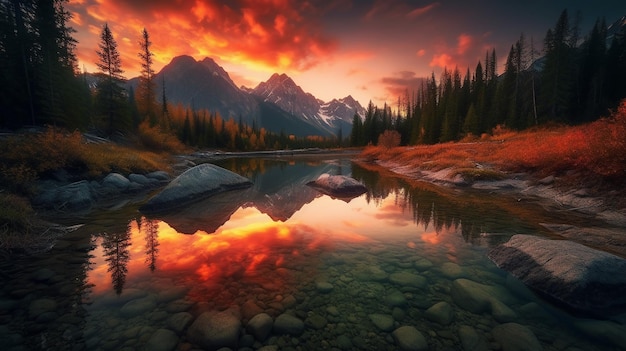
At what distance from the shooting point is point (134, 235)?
7.28 meters

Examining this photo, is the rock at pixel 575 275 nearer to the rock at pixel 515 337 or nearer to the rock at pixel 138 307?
the rock at pixel 515 337

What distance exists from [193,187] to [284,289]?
9.42 metres

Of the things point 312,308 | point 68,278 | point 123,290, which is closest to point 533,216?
point 312,308

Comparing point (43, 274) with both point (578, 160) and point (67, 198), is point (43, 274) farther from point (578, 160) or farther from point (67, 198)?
point (578, 160)

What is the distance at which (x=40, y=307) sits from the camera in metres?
3.83

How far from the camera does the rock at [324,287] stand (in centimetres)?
457

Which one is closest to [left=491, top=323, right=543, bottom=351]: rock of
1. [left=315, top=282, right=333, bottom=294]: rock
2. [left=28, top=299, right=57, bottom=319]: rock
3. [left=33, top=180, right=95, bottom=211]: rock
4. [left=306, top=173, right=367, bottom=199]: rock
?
[left=315, top=282, right=333, bottom=294]: rock

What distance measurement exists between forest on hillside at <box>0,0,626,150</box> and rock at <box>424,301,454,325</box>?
33.0 meters

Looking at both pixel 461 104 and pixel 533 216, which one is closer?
pixel 533 216

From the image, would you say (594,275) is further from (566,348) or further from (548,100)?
(548,100)

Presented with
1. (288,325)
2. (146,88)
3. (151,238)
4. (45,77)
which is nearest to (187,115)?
(146,88)

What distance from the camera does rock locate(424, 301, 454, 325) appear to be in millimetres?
3718

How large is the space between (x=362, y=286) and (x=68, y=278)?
5681 millimetres

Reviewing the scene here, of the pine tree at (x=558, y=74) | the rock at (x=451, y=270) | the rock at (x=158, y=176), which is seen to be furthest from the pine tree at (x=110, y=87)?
the pine tree at (x=558, y=74)
